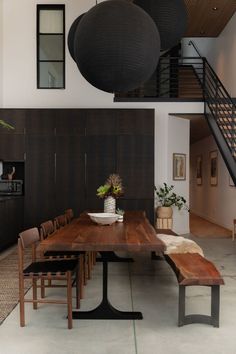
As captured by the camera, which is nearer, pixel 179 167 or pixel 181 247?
pixel 181 247

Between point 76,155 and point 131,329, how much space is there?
5.20 meters

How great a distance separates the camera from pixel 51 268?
345 centimetres

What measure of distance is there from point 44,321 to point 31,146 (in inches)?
202

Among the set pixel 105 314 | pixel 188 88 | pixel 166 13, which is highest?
pixel 188 88

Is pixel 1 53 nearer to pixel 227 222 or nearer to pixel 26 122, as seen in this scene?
pixel 26 122

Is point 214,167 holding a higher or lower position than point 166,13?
lower

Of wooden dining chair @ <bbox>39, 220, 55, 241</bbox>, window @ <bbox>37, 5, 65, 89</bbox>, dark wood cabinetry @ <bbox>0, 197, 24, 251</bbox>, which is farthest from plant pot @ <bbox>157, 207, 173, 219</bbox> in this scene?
wooden dining chair @ <bbox>39, 220, 55, 241</bbox>

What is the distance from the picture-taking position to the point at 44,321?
3.45 metres

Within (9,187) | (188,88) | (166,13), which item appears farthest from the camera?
(188,88)

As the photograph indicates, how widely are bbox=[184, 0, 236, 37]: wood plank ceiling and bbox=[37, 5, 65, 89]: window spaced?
9.44 feet

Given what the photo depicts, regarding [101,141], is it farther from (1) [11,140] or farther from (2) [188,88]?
(2) [188,88]

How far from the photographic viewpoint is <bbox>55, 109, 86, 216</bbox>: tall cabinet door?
26.5 feet

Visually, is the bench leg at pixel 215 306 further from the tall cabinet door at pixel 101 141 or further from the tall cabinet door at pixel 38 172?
the tall cabinet door at pixel 38 172

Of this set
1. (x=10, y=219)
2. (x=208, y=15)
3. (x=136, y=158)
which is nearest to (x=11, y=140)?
(x=10, y=219)
